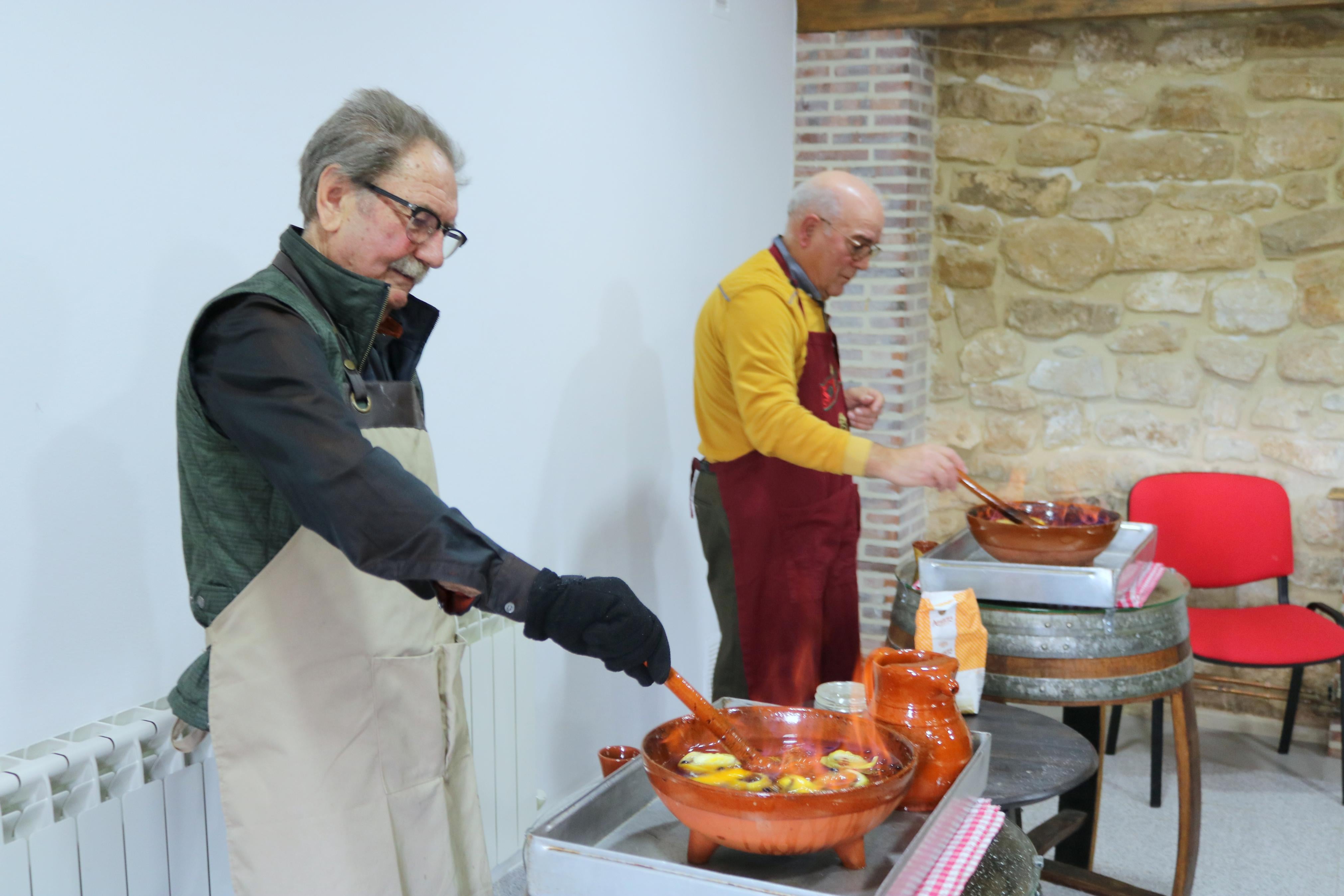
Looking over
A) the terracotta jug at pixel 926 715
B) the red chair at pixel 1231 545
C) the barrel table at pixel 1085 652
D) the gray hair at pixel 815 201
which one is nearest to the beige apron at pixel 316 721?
the terracotta jug at pixel 926 715

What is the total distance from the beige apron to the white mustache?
0.21 meters

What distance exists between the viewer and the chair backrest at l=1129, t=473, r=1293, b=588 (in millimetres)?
3906

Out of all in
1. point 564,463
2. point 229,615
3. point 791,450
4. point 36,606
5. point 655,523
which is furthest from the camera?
point 655,523

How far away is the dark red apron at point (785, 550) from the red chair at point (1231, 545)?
1.39m

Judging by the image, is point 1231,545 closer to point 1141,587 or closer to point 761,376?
point 1141,587

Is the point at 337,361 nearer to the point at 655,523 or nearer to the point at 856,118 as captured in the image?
the point at 655,523

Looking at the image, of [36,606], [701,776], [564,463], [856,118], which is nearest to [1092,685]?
[701,776]

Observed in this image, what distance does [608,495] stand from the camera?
3324 mm

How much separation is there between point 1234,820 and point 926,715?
2378mm

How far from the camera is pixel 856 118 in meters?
4.25

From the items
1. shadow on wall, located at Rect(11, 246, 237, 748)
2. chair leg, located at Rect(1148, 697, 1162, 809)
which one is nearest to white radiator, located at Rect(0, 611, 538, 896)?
shadow on wall, located at Rect(11, 246, 237, 748)

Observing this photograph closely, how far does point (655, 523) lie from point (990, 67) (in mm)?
2074

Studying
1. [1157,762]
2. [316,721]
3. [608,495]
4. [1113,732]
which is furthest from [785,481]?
[1113,732]

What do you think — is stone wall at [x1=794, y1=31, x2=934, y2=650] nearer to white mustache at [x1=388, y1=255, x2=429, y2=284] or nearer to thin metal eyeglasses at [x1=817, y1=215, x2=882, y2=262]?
thin metal eyeglasses at [x1=817, y1=215, x2=882, y2=262]
